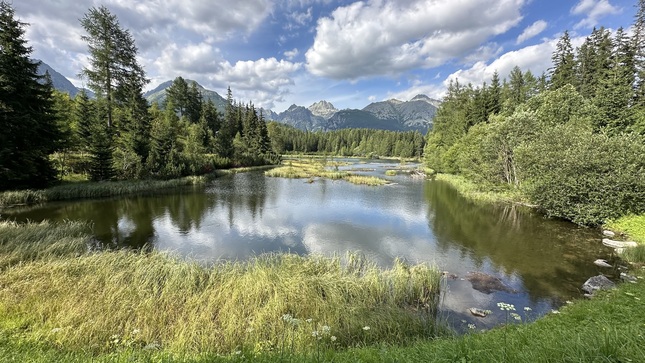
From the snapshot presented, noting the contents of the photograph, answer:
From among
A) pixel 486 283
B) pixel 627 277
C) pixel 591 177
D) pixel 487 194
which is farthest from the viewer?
pixel 487 194

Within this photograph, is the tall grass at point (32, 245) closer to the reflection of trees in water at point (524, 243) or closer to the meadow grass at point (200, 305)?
the meadow grass at point (200, 305)

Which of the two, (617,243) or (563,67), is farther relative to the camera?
(563,67)

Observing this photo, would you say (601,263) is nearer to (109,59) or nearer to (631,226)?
(631,226)

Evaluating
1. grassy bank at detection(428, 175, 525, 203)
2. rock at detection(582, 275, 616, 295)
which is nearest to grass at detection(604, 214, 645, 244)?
rock at detection(582, 275, 616, 295)

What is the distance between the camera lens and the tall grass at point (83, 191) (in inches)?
842

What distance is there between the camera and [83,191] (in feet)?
84.6

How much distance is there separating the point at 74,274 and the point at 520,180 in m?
35.2

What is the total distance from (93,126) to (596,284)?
4419cm

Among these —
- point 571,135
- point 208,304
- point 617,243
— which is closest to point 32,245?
point 208,304

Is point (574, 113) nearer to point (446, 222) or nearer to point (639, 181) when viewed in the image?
point (639, 181)

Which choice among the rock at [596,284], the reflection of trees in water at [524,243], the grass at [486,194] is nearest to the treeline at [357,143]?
the grass at [486,194]

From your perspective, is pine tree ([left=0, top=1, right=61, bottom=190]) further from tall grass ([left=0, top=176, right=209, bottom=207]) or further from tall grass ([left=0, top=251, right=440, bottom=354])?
tall grass ([left=0, top=251, right=440, bottom=354])

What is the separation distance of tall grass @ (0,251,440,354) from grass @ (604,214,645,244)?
1403 centimetres

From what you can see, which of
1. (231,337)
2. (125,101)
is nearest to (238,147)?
(125,101)
